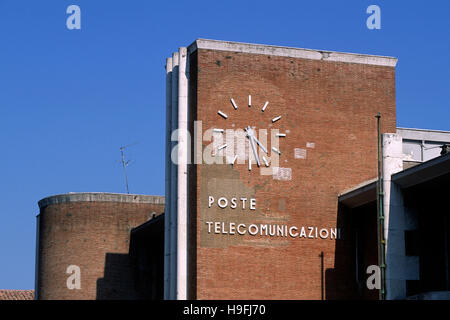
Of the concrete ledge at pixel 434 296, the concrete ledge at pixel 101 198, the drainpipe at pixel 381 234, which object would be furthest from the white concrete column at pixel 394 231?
the concrete ledge at pixel 101 198

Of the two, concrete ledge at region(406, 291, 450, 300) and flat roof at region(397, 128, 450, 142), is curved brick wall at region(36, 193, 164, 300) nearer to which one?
flat roof at region(397, 128, 450, 142)

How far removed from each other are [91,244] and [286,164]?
63.0 feet

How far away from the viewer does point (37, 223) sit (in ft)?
196

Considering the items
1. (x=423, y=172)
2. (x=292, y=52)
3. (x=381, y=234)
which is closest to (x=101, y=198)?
(x=292, y=52)

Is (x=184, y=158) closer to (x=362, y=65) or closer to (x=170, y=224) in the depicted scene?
(x=170, y=224)

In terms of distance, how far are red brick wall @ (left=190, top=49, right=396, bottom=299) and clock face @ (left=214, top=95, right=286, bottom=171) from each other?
9cm

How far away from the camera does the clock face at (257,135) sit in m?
38.5

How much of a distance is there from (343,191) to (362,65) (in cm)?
596

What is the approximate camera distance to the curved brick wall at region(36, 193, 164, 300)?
177 feet

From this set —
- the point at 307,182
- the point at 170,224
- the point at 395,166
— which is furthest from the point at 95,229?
the point at 395,166

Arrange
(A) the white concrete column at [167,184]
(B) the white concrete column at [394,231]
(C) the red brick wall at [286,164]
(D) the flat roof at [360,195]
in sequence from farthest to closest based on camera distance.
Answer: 1. (A) the white concrete column at [167,184]
2. (C) the red brick wall at [286,164]
3. (D) the flat roof at [360,195]
4. (B) the white concrete column at [394,231]

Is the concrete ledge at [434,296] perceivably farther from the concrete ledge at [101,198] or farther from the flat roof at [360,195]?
the concrete ledge at [101,198]

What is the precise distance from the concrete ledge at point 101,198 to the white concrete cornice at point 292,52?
58.4 ft

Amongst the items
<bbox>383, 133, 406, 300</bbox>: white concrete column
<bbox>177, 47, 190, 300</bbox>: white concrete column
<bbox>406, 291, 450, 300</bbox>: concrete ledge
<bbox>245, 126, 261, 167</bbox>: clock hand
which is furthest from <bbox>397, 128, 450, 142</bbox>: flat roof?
<bbox>406, 291, 450, 300</bbox>: concrete ledge
